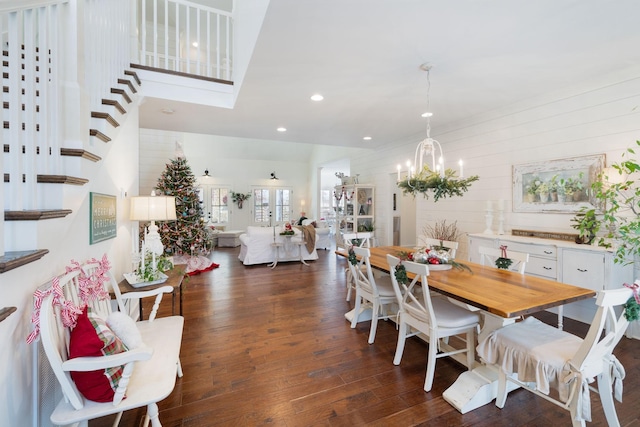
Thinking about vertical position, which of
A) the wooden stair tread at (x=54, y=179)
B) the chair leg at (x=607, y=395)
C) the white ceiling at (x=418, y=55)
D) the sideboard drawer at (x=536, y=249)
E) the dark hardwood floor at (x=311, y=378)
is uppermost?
the white ceiling at (x=418, y=55)

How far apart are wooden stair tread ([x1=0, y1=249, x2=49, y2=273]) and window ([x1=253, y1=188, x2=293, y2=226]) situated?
9.21 meters

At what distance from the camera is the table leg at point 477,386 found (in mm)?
1872

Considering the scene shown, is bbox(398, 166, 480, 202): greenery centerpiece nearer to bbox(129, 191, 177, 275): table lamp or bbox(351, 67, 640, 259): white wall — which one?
bbox(351, 67, 640, 259): white wall

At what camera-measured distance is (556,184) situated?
11.1 ft

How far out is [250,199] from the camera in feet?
33.8

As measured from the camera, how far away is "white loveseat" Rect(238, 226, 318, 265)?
19.8ft

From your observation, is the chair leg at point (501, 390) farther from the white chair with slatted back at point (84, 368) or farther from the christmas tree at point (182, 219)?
the christmas tree at point (182, 219)

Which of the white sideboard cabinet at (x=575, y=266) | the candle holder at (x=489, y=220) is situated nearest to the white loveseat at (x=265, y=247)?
the candle holder at (x=489, y=220)

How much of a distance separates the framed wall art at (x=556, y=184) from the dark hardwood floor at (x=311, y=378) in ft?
Answer: 4.50

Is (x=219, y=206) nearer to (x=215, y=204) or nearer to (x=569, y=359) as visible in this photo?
(x=215, y=204)

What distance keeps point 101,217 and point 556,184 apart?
477cm

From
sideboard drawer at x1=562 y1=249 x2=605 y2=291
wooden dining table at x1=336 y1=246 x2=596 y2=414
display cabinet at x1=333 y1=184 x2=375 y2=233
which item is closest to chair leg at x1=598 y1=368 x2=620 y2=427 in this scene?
wooden dining table at x1=336 y1=246 x2=596 y2=414

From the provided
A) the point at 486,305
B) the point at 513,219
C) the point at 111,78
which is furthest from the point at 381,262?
the point at 111,78

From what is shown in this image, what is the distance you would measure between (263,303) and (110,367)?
2648 mm
